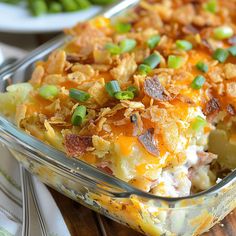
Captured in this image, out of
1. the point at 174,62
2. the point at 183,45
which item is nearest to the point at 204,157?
the point at 174,62

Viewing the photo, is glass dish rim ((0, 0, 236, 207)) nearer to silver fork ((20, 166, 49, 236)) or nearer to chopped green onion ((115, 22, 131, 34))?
silver fork ((20, 166, 49, 236))

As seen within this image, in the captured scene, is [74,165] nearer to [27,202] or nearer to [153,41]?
[27,202]

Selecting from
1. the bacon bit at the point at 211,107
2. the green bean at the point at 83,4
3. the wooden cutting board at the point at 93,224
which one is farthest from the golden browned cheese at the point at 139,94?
the green bean at the point at 83,4

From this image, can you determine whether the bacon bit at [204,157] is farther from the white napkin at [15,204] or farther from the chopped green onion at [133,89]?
the white napkin at [15,204]

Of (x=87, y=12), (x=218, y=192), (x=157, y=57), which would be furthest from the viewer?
(x=87, y=12)

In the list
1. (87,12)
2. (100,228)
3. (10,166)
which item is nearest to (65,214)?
(100,228)

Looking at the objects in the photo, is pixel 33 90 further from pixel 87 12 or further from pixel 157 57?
pixel 87 12
